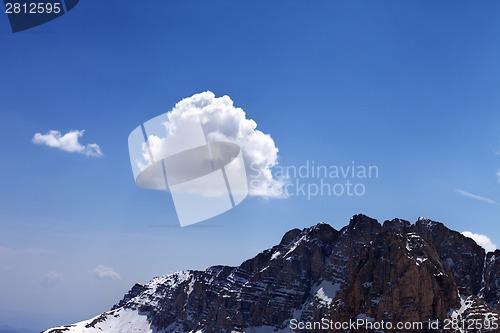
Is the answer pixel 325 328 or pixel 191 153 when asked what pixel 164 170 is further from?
pixel 325 328

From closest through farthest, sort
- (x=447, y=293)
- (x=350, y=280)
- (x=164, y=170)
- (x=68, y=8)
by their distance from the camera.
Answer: (x=68, y=8), (x=164, y=170), (x=447, y=293), (x=350, y=280)

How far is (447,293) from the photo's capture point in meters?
173

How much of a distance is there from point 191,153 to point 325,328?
154700 millimetres

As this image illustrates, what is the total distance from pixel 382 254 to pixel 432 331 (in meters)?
35.8

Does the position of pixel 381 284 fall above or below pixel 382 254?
below

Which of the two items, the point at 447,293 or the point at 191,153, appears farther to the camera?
the point at 447,293

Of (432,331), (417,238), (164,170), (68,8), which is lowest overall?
(432,331)

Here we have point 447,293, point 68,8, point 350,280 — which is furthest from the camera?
point 350,280

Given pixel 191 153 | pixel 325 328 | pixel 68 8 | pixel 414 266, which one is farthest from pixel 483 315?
pixel 68 8

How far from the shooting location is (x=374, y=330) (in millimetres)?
165375

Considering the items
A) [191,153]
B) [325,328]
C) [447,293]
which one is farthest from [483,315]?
[191,153]

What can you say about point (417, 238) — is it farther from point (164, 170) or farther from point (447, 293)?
point (164, 170)

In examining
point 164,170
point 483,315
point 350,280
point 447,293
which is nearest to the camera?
point 164,170

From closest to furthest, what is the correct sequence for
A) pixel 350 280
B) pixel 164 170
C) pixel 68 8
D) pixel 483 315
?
pixel 68 8, pixel 164 170, pixel 483 315, pixel 350 280
